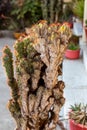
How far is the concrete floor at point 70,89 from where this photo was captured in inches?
154

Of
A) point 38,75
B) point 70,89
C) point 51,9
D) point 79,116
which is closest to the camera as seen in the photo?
point 38,75

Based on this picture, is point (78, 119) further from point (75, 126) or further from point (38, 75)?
point (38, 75)

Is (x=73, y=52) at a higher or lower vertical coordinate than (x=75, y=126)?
higher

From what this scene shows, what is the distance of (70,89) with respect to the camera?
4.29m

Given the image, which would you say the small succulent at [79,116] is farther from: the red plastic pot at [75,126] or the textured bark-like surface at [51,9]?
the textured bark-like surface at [51,9]

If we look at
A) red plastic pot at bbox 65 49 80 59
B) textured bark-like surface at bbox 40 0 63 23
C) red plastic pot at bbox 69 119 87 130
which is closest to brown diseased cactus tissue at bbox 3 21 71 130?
red plastic pot at bbox 69 119 87 130

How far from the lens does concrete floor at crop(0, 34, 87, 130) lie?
390 centimetres

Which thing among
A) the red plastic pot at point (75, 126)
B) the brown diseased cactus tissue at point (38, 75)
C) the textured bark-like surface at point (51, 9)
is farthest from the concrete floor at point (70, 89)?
the textured bark-like surface at point (51, 9)

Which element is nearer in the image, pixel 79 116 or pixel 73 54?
pixel 79 116

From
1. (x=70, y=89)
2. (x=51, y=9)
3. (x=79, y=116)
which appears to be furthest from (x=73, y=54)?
(x=79, y=116)

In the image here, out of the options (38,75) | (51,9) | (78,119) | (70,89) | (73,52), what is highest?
(51,9)

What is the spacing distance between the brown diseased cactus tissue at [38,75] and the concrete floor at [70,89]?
1021 mm

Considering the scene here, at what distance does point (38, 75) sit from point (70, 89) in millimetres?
2155

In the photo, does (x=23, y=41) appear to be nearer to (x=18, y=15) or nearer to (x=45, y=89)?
(x=45, y=89)
